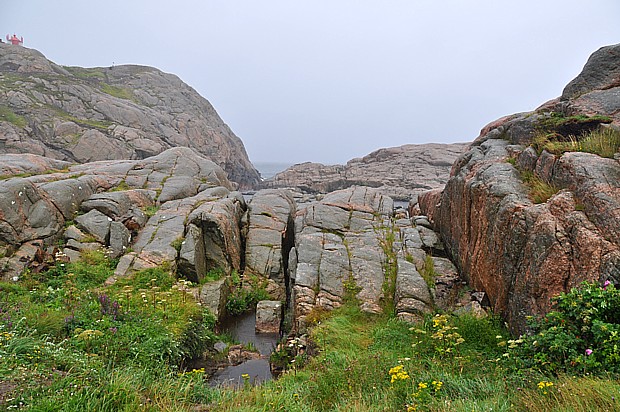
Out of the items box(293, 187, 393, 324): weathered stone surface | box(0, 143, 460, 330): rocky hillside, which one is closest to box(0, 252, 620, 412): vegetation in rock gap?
box(293, 187, 393, 324): weathered stone surface

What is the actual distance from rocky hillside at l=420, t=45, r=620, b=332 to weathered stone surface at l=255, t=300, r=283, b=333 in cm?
717

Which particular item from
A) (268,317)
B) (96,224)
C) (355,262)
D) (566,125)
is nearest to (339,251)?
(355,262)

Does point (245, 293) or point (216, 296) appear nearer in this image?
point (216, 296)

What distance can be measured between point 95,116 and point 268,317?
5352 cm

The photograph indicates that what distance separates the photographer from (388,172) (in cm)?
6594

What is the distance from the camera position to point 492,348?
26.9 ft

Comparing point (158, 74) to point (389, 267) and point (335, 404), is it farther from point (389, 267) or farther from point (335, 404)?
point (335, 404)

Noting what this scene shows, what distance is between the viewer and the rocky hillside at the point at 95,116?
4434 cm

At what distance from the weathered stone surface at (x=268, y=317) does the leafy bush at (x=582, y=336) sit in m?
9.47

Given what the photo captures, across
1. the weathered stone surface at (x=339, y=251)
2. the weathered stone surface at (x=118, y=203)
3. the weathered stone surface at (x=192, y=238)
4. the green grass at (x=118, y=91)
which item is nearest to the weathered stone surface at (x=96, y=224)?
the weathered stone surface at (x=118, y=203)

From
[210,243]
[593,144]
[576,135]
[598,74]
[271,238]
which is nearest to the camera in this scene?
[593,144]

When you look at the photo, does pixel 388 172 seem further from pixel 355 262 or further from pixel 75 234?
pixel 75 234

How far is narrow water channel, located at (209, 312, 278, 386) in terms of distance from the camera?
31.9ft

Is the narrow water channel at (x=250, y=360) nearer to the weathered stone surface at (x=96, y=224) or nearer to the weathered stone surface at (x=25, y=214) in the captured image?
the weathered stone surface at (x=96, y=224)
